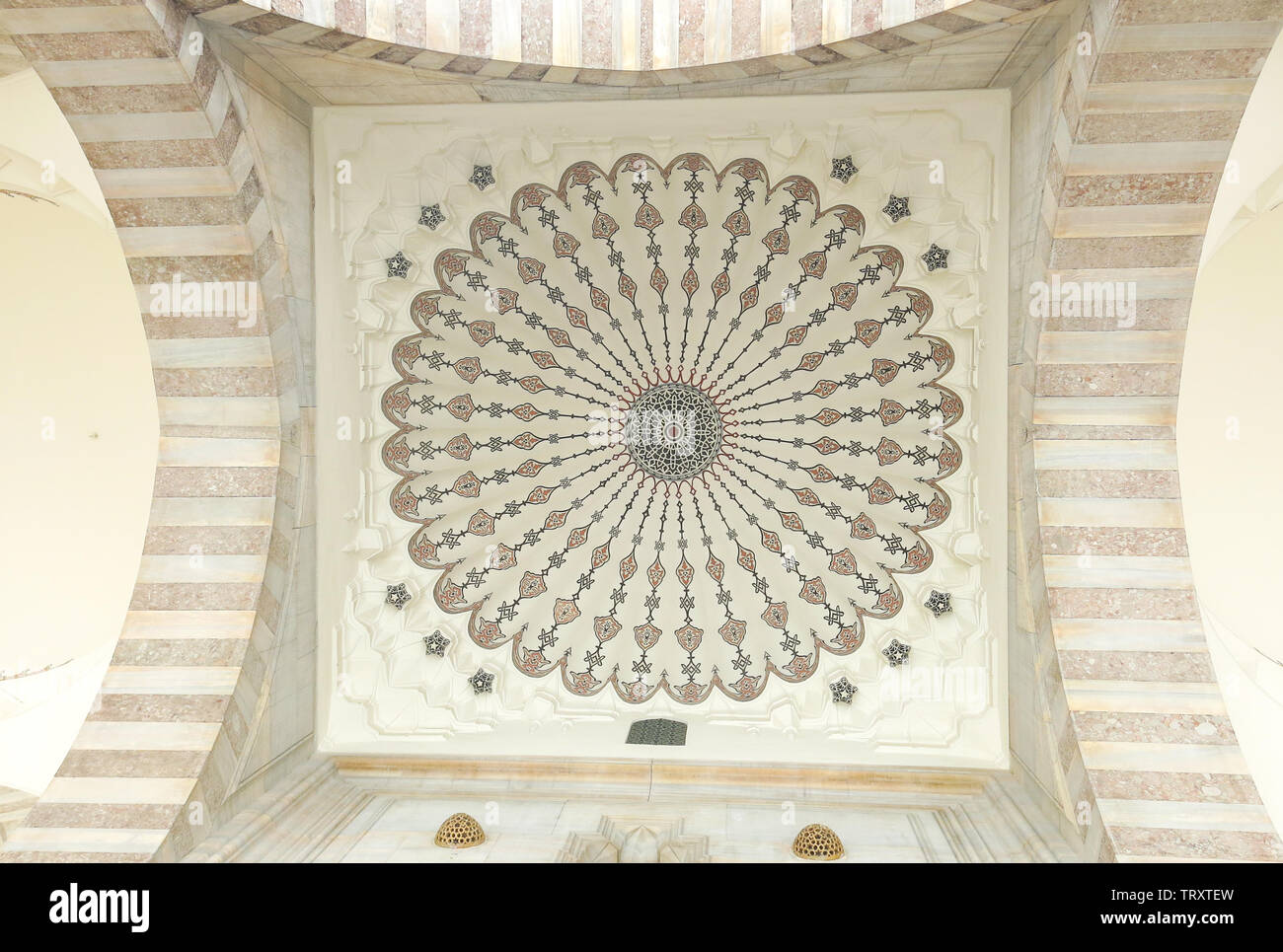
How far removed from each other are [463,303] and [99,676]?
13.7 ft

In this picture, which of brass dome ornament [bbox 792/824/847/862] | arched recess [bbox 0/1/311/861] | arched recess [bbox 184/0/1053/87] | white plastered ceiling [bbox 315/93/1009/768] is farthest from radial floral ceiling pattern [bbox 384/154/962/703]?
brass dome ornament [bbox 792/824/847/862]

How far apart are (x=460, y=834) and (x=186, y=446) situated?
122 inches

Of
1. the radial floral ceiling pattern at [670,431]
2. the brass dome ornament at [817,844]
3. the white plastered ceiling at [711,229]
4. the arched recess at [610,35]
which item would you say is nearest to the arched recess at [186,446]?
the white plastered ceiling at [711,229]

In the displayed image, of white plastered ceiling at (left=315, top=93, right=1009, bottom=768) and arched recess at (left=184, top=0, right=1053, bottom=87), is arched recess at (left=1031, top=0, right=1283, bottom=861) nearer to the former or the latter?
white plastered ceiling at (left=315, top=93, right=1009, bottom=768)

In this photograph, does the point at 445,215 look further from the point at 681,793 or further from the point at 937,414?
the point at 681,793

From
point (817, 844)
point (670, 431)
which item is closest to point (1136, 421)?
point (817, 844)

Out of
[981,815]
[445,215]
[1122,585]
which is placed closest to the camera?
[1122,585]

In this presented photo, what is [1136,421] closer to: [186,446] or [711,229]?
[711,229]

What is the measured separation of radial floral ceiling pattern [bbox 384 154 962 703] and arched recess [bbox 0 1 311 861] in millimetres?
1189

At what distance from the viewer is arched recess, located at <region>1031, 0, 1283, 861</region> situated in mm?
4105

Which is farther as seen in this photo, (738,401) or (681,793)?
(738,401)

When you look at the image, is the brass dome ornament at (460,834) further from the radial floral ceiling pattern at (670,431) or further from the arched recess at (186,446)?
the radial floral ceiling pattern at (670,431)

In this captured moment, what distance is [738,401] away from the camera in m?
6.78

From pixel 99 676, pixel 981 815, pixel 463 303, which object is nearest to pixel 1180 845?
pixel 981 815
